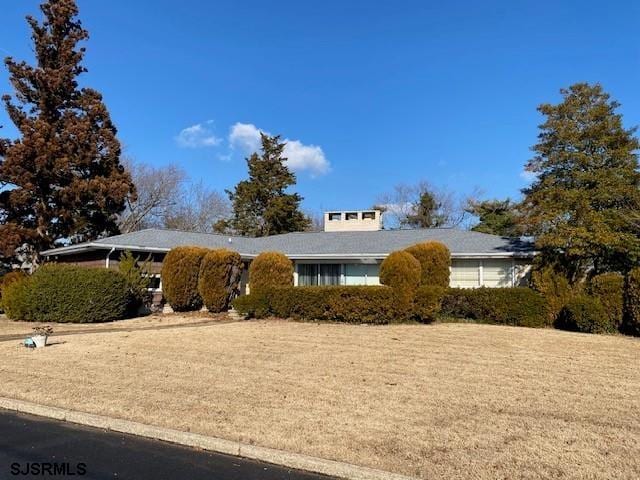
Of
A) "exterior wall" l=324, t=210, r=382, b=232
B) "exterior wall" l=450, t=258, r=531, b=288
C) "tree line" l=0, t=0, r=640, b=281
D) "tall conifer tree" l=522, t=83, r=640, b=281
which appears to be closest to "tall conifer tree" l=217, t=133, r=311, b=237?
"tree line" l=0, t=0, r=640, b=281

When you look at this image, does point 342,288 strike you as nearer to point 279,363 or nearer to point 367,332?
point 367,332

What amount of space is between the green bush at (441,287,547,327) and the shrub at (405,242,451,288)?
77cm

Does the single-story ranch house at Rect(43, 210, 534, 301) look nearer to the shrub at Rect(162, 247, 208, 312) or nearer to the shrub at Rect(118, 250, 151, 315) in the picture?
the shrub at Rect(118, 250, 151, 315)

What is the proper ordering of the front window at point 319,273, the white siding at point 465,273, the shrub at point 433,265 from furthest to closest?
the front window at point 319,273 < the white siding at point 465,273 < the shrub at point 433,265

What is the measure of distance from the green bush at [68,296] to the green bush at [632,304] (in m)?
15.9

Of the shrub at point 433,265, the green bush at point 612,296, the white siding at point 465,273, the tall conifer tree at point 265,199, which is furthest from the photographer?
the tall conifer tree at point 265,199

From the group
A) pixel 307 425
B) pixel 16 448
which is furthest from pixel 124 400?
pixel 307 425

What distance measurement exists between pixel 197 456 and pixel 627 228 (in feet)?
49.9

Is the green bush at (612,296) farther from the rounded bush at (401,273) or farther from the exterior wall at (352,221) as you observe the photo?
the exterior wall at (352,221)

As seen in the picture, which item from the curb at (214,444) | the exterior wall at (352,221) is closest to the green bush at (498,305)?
the exterior wall at (352,221)

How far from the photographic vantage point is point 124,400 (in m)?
6.92

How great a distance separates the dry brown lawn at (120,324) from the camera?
51.0 ft

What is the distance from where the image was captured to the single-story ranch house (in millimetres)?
21359

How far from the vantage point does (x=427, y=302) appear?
15.9 m
